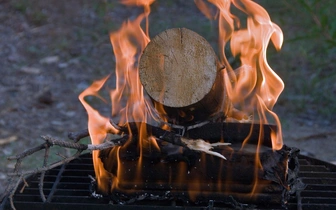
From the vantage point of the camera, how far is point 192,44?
8.44ft

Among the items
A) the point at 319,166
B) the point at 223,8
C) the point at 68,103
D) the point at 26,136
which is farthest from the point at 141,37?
the point at 68,103

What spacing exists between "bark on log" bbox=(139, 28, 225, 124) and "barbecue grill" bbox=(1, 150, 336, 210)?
17.3 inches

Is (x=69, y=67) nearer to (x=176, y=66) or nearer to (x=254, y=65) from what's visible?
(x=254, y=65)

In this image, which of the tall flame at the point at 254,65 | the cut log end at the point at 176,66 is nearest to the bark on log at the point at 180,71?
the cut log end at the point at 176,66

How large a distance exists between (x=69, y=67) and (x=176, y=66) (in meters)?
3.70

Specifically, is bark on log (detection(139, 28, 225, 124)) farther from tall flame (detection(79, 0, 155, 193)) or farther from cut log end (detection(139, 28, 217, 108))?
tall flame (detection(79, 0, 155, 193))

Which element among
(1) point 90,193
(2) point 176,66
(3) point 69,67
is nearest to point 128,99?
(2) point 176,66

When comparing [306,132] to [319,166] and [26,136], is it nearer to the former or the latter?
[319,166]

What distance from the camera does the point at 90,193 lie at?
8.51 feet

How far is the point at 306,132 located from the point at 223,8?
7.48 ft

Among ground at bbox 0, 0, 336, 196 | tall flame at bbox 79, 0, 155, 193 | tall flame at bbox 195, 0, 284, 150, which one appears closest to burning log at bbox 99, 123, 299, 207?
tall flame at bbox 79, 0, 155, 193

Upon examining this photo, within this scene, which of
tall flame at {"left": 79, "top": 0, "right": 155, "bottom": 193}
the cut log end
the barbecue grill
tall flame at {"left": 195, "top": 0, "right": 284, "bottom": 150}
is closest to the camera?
the barbecue grill

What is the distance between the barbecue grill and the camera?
244cm

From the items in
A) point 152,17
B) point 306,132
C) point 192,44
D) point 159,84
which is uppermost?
point 192,44
